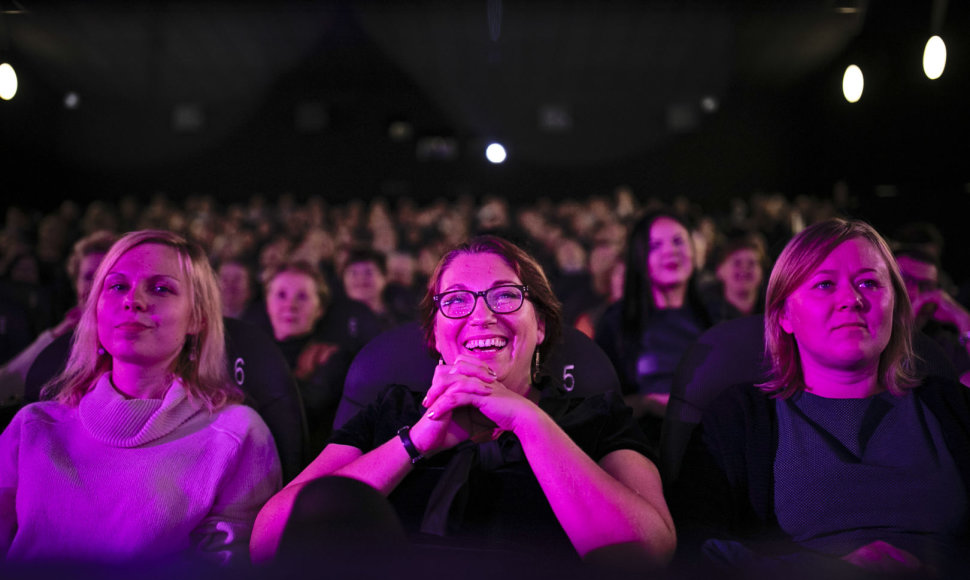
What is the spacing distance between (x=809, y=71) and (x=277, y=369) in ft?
41.6

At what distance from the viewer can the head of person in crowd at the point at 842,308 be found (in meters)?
1.45

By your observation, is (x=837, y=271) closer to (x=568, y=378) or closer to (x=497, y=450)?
(x=568, y=378)

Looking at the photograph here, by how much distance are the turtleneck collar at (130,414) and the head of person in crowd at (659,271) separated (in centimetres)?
163

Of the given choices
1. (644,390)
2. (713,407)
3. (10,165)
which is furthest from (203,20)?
(713,407)

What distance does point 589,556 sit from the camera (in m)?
1.25

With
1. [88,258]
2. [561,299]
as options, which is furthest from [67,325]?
[561,299]

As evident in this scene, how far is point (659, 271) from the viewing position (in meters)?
2.71

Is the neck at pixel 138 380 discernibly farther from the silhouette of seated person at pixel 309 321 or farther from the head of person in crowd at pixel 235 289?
the head of person in crowd at pixel 235 289

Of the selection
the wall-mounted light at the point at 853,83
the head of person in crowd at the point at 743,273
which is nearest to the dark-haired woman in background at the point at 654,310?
the head of person in crowd at the point at 743,273

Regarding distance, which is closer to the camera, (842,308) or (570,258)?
(842,308)

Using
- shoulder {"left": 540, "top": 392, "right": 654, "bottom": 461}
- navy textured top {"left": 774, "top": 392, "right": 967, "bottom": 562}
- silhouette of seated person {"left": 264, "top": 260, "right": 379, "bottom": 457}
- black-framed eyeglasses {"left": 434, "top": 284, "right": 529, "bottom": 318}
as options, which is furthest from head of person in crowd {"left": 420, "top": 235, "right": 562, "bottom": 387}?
silhouette of seated person {"left": 264, "top": 260, "right": 379, "bottom": 457}

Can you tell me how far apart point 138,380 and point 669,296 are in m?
1.86

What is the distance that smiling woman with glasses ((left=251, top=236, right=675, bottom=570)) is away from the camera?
4.17 ft

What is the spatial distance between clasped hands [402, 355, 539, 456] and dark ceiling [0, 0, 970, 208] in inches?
373
